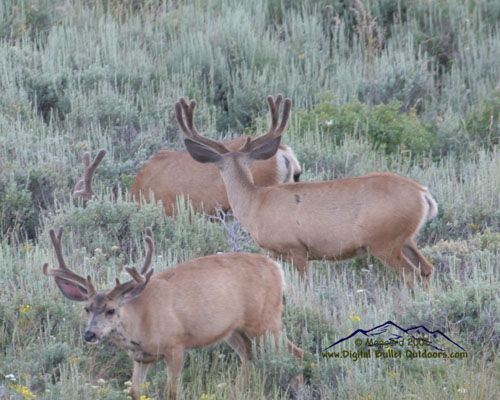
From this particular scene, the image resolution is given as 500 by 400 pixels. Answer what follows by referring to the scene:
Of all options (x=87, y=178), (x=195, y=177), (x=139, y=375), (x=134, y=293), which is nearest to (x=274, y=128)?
(x=195, y=177)

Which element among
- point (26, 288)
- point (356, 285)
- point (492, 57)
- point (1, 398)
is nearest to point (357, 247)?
point (356, 285)

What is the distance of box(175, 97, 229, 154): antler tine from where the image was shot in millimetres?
8984

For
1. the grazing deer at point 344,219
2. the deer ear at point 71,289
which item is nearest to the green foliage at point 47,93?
the grazing deer at point 344,219

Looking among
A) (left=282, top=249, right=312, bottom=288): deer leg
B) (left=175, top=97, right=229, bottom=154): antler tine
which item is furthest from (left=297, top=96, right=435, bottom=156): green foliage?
(left=282, top=249, right=312, bottom=288): deer leg

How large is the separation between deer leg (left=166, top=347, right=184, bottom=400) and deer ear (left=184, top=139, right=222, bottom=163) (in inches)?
123

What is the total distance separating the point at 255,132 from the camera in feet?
38.8

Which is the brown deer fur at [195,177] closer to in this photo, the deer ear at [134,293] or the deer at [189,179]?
the deer at [189,179]

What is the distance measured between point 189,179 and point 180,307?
3869mm

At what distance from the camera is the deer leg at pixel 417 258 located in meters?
7.97

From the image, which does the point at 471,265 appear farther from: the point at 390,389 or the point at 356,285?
the point at 390,389

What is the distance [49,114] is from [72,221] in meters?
3.80

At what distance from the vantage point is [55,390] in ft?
18.7

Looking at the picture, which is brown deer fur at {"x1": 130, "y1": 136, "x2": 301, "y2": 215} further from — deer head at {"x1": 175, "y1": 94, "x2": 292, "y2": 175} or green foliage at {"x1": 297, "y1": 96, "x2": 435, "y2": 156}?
green foliage at {"x1": 297, "y1": 96, "x2": 435, "y2": 156}

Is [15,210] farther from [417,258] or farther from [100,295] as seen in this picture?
[417,258]
